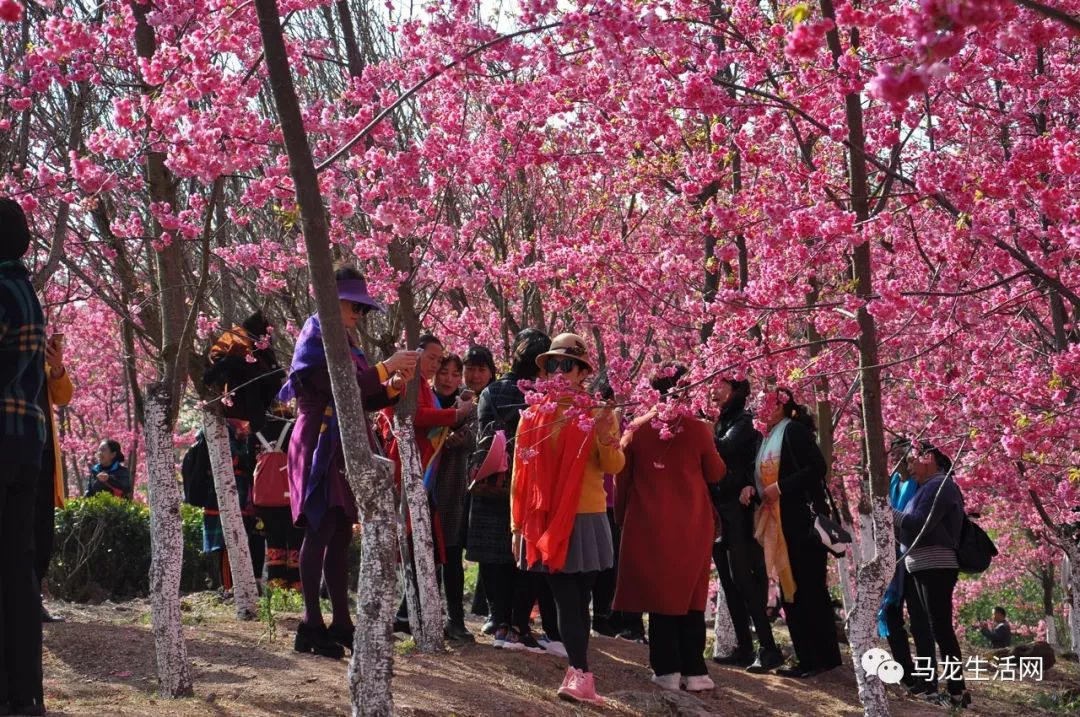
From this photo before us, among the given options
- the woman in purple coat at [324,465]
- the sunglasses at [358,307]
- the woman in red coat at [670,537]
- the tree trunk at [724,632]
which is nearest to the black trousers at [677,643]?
the woman in red coat at [670,537]

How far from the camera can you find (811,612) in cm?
812

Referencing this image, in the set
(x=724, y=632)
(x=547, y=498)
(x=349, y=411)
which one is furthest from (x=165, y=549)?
(x=724, y=632)

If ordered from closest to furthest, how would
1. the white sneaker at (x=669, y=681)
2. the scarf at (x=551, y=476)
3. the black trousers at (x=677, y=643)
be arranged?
the scarf at (x=551, y=476) → the white sneaker at (x=669, y=681) → the black trousers at (x=677, y=643)

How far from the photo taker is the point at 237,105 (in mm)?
6160

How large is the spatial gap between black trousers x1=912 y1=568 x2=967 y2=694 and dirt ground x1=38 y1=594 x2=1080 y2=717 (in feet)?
1.18

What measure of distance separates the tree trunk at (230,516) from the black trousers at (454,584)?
1439 millimetres

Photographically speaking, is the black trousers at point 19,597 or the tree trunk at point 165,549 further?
the tree trunk at point 165,549

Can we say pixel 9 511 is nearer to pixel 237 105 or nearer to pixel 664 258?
pixel 237 105

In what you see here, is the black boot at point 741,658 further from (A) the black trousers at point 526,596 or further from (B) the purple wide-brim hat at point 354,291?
(B) the purple wide-brim hat at point 354,291

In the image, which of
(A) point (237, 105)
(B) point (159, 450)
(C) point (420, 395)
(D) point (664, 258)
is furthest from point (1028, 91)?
(B) point (159, 450)

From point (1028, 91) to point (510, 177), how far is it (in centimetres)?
453

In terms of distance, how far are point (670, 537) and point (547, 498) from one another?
1009mm

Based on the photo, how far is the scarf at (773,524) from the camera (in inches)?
316

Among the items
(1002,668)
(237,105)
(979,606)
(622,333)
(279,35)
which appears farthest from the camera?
(979,606)
